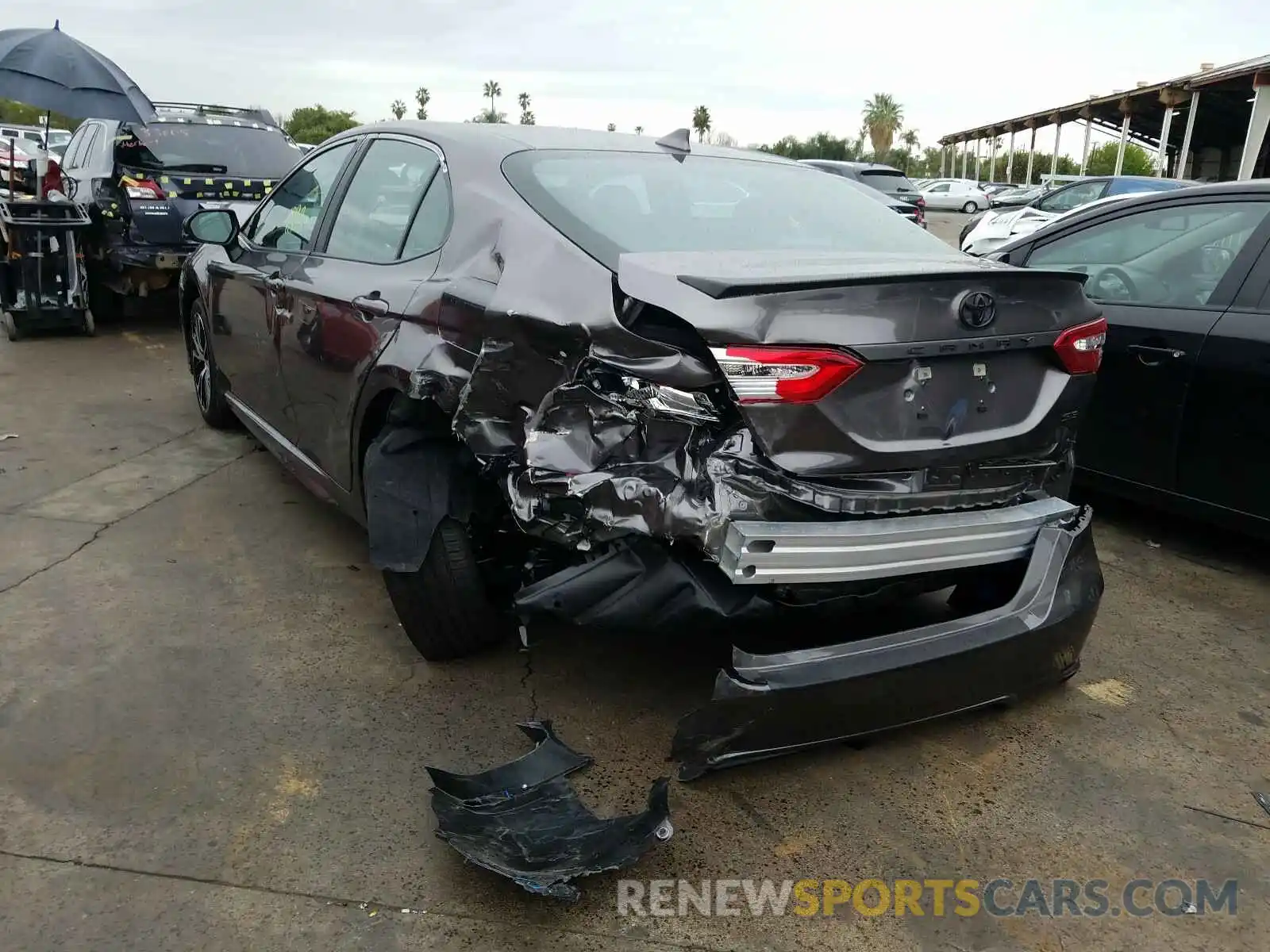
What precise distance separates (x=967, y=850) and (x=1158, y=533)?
2.83 meters

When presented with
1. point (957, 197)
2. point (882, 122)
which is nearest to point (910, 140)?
point (882, 122)

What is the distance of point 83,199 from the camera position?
909cm

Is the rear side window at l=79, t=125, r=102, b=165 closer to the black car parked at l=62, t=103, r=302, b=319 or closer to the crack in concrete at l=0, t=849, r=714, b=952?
the black car parked at l=62, t=103, r=302, b=319

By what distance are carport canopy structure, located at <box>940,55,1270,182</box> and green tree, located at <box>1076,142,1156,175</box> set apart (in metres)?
2.73

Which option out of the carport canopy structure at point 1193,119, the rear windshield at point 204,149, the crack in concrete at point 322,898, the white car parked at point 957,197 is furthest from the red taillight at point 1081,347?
the white car parked at point 957,197

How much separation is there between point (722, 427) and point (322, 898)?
141cm

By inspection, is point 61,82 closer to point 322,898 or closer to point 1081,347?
point 322,898

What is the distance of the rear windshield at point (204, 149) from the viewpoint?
9008 millimetres

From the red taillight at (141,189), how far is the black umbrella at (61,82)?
995 millimetres

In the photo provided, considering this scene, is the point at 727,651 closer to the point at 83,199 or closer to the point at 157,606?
the point at 157,606

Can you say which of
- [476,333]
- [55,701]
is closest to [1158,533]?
[476,333]

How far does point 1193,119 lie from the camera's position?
2678cm

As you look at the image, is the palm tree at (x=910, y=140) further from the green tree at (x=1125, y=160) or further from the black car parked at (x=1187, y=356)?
the black car parked at (x=1187, y=356)

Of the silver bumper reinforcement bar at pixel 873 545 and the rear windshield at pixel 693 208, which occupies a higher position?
the rear windshield at pixel 693 208
